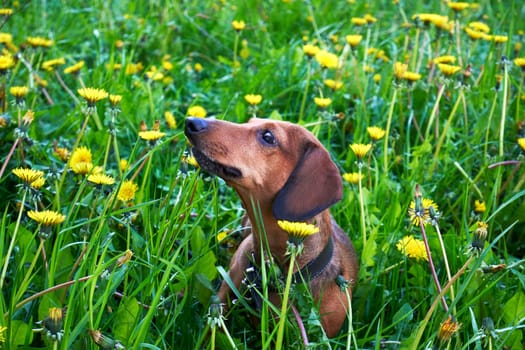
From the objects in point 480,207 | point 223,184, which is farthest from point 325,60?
point 480,207

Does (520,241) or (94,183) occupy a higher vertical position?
(94,183)

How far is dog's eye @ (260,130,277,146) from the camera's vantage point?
2.54 m

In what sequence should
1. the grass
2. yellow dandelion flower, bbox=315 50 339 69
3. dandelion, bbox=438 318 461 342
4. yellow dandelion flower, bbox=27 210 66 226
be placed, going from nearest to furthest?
dandelion, bbox=438 318 461 342 → yellow dandelion flower, bbox=27 210 66 226 → the grass → yellow dandelion flower, bbox=315 50 339 69

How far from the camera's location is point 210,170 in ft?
7.83

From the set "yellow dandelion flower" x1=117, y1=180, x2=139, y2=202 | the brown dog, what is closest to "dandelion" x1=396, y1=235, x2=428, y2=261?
the brown dog

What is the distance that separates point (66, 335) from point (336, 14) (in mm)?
4298

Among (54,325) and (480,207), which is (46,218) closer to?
(54,325)

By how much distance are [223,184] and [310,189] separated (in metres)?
1.03

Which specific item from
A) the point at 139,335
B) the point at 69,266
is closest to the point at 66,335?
the point at 139,335

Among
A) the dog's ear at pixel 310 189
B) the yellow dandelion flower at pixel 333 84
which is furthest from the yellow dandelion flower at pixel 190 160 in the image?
the yellow dandelion flower at pixel 333 84

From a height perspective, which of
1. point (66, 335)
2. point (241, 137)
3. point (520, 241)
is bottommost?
point (520, 241)

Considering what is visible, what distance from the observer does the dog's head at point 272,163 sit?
7.80ft

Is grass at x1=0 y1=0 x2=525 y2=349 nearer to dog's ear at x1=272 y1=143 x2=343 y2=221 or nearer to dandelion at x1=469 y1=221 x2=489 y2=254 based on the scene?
dandelion at x1=469 y1=221 x2=489 y2=254

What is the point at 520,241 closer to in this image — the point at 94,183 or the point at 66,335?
the point at 94,183
